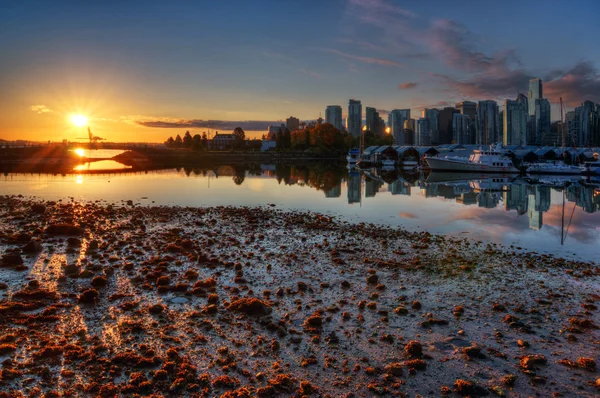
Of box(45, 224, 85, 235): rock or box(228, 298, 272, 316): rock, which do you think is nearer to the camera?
box(228, 298, 272, 316): rock

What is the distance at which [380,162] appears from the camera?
117688 millimetres

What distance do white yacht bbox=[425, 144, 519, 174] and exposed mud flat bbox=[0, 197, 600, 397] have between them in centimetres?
7707

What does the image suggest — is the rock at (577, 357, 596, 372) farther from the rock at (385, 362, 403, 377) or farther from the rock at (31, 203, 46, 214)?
the rock at (31, 203, 46, 214)

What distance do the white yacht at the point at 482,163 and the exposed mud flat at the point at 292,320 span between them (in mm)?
77067

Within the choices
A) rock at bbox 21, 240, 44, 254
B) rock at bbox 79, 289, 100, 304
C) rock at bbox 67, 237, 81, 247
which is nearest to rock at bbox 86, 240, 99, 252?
rock at bbox 67, 237, 81, 247

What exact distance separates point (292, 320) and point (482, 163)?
294 ft

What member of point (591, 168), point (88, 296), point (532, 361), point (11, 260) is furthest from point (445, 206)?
point (591, 168)

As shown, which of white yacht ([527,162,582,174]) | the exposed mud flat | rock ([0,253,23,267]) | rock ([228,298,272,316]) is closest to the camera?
the exposed mud flat

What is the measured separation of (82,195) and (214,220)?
Result: 2269 centimetres

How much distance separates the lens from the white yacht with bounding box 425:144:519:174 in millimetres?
87812

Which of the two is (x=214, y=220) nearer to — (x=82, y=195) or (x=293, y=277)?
(x=293, y=277)

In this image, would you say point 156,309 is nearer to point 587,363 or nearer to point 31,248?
point 31,248

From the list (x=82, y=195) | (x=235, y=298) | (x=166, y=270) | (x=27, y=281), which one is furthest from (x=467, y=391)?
(x=82, y=195)

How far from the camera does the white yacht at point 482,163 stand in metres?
87.8
